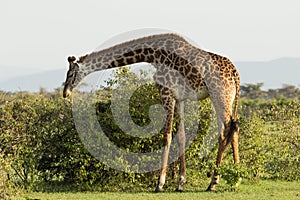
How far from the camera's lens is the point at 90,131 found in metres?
9.90

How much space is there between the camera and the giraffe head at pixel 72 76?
946cm

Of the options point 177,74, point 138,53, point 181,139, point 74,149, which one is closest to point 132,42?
point 138,53

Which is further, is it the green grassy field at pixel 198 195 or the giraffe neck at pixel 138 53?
the giraffe neck at pixel 138 53

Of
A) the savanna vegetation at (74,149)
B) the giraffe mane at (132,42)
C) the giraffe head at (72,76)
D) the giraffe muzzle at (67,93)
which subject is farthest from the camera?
the giraffe mane at (132,42)

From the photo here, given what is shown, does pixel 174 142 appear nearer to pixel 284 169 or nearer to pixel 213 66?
pixel 213 66

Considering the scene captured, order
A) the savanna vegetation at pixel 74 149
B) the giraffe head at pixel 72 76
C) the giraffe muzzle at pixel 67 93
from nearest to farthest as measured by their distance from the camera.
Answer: the giraffe muzzle at pixel 67 93 < the giraffe head at pixel 72 76 < the savanna vegetation at pixel 74 149

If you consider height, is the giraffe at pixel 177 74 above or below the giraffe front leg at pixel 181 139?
above

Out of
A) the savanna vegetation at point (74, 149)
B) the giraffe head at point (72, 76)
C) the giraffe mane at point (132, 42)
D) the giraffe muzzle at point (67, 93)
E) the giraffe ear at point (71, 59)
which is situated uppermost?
the giraffe mane at point (132, 42)

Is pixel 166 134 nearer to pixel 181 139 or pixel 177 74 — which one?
pixel 181 139

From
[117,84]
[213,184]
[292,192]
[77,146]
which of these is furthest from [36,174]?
[292,192]

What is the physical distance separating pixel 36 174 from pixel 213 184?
119 inches

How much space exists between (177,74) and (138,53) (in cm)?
76

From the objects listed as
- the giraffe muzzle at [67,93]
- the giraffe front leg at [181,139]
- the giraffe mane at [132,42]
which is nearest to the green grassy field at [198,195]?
the giraffe front leg at [181,139]

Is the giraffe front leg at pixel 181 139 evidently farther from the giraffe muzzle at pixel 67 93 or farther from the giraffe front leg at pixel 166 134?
the giraffe muzzle at pixel 67 93
